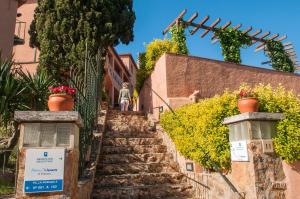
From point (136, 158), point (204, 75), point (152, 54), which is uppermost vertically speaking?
point (152, 54)

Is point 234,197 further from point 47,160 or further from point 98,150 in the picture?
point 98,150

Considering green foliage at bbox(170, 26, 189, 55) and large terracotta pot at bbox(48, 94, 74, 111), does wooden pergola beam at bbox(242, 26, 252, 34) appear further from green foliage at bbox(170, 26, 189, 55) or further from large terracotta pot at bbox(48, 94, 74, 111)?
large terracotta pot at bbox(48, 94, 74, 111)

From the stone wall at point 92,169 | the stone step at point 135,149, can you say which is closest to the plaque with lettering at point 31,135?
the stone wall at point 92,169

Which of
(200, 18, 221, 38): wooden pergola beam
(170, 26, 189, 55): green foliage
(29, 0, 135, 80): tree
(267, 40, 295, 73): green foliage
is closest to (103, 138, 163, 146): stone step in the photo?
(29, 0, 135, 80): tree

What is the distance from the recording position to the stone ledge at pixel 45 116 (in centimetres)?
350

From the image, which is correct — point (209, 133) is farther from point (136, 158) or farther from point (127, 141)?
point (127, 141)

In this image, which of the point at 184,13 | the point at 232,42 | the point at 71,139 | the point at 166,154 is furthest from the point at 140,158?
the point at 232,42

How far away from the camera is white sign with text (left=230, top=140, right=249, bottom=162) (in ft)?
13.8

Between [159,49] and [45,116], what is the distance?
986cm

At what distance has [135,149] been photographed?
750cm

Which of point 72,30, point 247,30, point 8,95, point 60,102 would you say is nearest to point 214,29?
point 247,30

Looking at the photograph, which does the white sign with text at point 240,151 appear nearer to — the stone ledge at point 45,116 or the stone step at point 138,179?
the stone step at point 138,179

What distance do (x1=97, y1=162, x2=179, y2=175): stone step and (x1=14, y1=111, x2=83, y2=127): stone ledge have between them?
9.98 feet

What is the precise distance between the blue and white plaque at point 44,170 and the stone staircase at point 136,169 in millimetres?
2154
